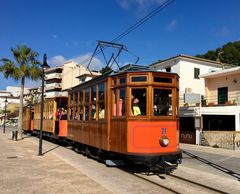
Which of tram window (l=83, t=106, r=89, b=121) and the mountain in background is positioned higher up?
the mountain in background

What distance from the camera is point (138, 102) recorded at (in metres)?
9.51

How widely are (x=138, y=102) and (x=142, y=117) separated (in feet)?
1.62

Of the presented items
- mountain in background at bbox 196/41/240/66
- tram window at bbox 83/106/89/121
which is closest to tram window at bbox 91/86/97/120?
tram window at bbox 83/106/89/121

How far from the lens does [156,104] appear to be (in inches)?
374

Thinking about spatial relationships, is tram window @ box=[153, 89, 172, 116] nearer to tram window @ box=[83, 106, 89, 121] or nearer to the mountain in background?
tram window @ box=[83, 106, 89, 121]

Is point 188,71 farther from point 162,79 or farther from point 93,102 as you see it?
point 162,79

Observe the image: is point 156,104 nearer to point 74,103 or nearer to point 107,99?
point 107,99

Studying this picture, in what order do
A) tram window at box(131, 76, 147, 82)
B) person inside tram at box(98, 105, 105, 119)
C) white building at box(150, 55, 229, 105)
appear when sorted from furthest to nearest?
1. white building at box(150, 55, 229, 105)
2. person inside tram at box(98, 105, 105, 119)
3. tram window at box(131, 76, 147, 82)

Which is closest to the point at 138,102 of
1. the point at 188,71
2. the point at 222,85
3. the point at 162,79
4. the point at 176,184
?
the point at 162,79

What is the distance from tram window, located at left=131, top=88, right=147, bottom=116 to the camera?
9.41 m

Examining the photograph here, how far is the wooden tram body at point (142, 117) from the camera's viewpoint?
918 centimetres

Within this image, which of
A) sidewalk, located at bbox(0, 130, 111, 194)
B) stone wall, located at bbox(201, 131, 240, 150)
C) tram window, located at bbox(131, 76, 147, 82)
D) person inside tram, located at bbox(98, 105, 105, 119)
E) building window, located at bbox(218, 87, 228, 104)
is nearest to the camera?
sidewalk, located at bbox(0, 130, 111, 194)

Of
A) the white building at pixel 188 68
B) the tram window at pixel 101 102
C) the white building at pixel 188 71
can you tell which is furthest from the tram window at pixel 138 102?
the white building at pixel 188 68

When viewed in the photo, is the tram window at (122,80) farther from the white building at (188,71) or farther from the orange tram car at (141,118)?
the white building at (188,71)
